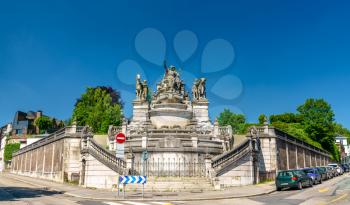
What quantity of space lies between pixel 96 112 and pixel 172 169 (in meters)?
34.1

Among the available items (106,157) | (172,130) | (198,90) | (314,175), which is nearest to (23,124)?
(198,90)

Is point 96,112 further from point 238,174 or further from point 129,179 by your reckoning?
point 129,179

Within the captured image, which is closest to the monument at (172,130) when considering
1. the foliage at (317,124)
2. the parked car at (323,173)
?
the parked car at (323,173)

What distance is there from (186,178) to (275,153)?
14.5 m

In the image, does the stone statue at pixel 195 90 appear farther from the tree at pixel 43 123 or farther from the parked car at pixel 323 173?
the tree at pixel 43 123

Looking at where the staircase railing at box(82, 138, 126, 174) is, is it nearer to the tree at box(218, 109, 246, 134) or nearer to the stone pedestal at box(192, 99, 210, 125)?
the stone pedestal at box(192, 99, 210, 125)

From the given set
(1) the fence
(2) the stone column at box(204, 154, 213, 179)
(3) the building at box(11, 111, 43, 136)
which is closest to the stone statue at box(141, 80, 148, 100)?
(1) the fence

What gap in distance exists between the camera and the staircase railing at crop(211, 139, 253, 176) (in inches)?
916

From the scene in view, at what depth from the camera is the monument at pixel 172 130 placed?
964 inches

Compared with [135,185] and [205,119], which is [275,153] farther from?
[135,185]

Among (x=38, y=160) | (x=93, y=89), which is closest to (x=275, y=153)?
(x=38, y=160)

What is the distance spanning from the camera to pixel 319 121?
189 feet

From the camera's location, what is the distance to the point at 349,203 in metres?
12.8

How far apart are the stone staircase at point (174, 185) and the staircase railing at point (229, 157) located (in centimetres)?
150
